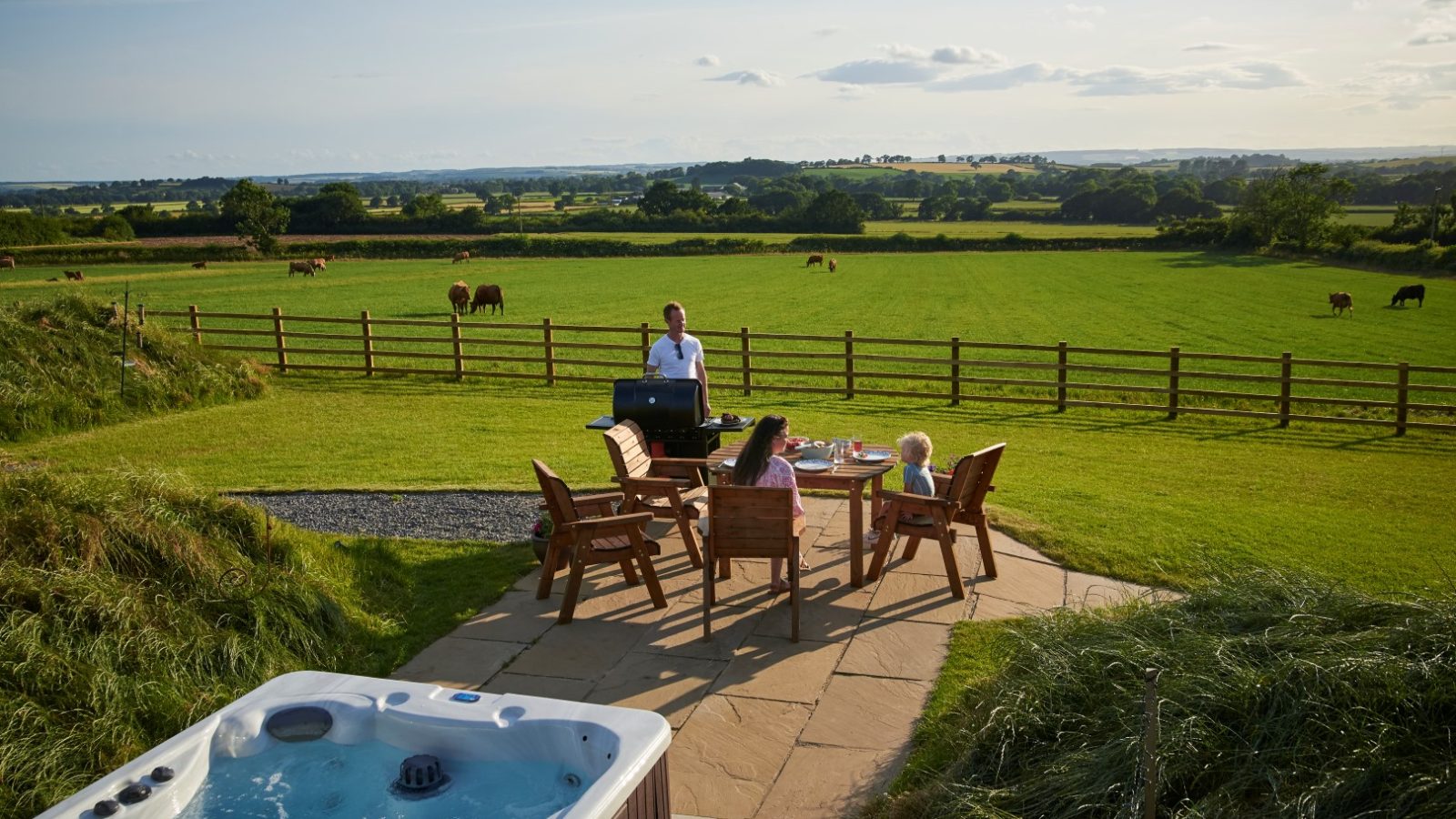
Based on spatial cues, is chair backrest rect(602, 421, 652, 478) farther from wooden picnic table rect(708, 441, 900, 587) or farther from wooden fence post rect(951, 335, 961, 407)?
wooden fence post rect(951, 335, 961, 407)

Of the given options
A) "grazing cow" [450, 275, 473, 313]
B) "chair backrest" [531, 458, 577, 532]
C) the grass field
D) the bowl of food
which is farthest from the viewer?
"grazing cow" [450, 275, 473, 313]

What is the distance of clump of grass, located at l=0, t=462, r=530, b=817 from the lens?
16.6ft

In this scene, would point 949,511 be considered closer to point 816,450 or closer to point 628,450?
point 816,450

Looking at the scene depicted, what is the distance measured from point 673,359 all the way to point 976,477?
10.6 ft

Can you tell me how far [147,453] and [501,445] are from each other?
160 inches

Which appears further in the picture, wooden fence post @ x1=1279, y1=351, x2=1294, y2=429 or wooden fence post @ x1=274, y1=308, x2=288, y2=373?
wooden fence post @ x1=274, y1=308, x2=288, y2=373

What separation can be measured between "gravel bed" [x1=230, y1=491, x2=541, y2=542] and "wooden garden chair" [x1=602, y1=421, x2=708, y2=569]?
1271 millimetres

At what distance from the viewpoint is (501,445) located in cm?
1260

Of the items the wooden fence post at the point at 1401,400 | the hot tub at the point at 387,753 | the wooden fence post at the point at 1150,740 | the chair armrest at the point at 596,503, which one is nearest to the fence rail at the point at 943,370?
the wooden fence post at the point at 1401,400

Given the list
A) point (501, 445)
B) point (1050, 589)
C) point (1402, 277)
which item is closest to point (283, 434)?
point (501, 445)

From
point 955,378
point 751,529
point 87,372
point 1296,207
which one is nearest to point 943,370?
point 955,378

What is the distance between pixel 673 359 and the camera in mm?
9516

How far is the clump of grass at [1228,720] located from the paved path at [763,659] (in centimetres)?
41

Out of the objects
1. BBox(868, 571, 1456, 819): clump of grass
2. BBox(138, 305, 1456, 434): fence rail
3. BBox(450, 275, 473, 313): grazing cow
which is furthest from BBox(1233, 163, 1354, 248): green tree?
BBox(868, 571, 1456, 819): clump of grass
